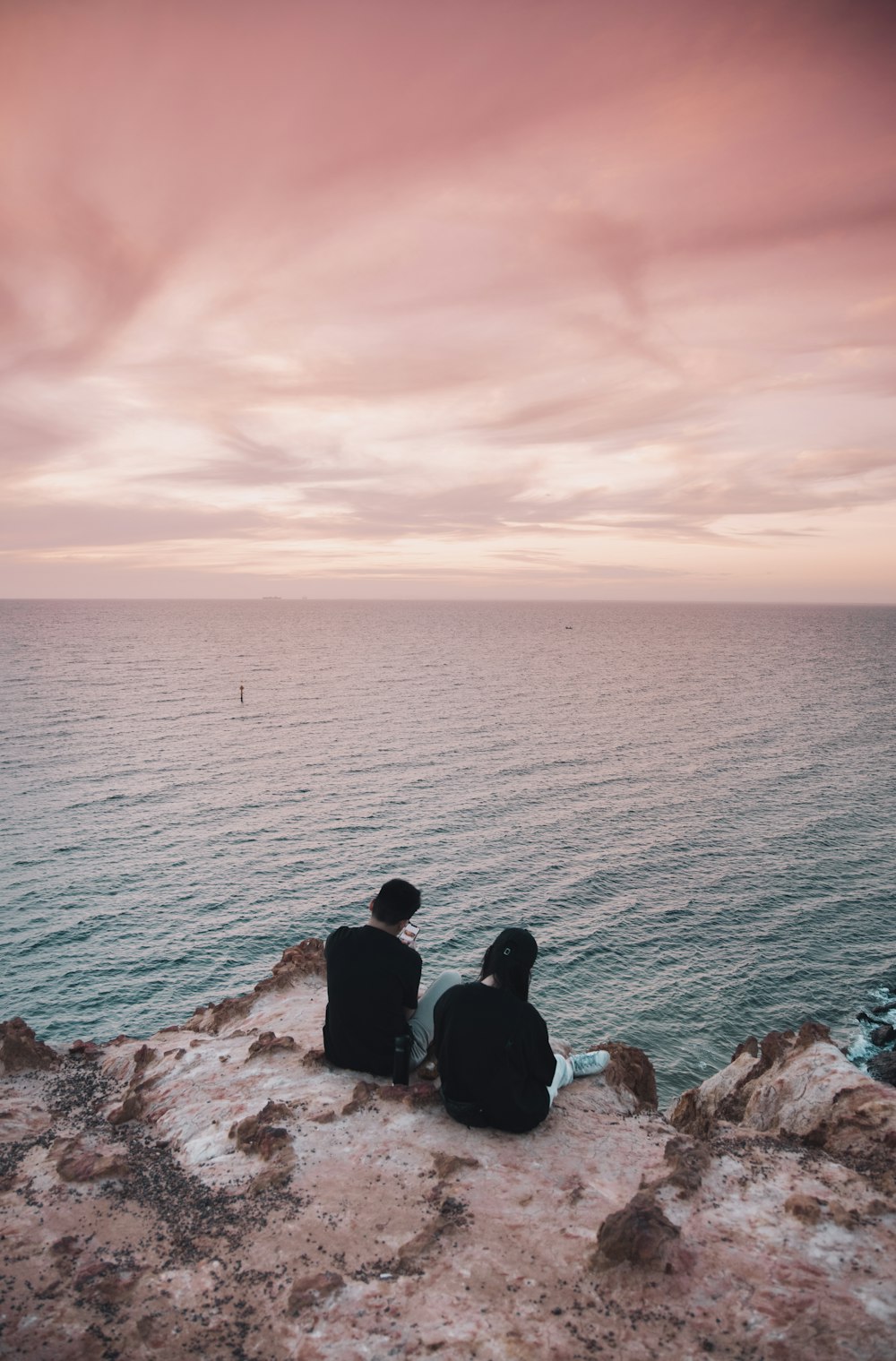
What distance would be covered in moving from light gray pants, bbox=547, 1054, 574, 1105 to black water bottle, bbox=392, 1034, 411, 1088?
208cm

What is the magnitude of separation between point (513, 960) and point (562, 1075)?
3.27m

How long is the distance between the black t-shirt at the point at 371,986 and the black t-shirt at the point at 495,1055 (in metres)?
0.67

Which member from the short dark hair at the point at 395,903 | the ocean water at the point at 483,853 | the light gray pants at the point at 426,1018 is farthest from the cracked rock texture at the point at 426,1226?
the ocean water at the point at 483,853

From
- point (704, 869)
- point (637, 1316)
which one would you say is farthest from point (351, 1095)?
point (704, 869)

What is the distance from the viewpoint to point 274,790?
2311 inches

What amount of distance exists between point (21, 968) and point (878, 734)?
7763 cm

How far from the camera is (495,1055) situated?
900 cm

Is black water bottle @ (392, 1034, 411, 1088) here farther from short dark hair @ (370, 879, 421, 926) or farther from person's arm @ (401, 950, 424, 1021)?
short dark hair @ (370, 879, 421, 926)

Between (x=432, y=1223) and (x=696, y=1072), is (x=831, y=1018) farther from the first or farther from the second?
(x=432, y=1223)

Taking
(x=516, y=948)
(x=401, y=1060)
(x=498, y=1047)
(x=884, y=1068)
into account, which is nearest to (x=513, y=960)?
(x=516, y=948)

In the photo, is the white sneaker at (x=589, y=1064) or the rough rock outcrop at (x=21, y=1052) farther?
the rough rock outcrop at (x=21, y=1052)

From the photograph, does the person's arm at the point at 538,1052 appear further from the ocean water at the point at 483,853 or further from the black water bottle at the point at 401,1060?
the ocean water at the point at 483,853

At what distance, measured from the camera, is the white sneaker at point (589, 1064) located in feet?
38.2

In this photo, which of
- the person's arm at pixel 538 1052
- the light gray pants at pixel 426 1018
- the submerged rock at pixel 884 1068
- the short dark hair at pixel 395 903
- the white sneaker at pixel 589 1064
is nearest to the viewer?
the person's arm at pixel 538 1052
